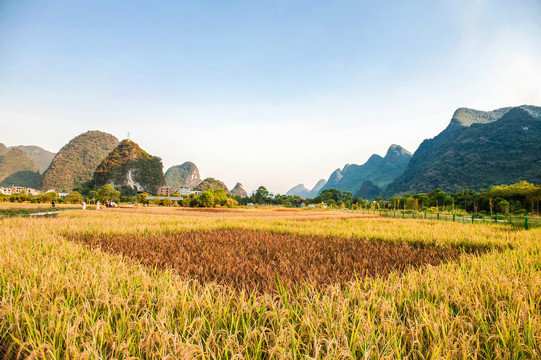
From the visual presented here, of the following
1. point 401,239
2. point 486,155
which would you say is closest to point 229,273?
point 401,239

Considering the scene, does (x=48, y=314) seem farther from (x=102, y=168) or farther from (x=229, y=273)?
(x=102, y=168)

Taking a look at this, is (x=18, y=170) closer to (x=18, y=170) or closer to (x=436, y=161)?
(x=18, y=170)

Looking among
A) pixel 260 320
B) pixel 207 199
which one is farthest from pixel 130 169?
pixel 260 320

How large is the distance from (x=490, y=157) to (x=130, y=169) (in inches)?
7062

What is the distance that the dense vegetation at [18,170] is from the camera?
157000 mm

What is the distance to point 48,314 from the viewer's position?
5.30ft

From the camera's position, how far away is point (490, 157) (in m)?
105

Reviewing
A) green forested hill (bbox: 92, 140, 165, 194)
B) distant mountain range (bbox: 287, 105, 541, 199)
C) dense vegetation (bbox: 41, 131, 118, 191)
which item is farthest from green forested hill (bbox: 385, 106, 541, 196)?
dense vegetation (bbox: 41, 131, 118, 191)

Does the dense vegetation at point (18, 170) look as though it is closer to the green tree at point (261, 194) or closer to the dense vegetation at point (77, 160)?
the dense vegetation at point (77, 160)

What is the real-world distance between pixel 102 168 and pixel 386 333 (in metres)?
155

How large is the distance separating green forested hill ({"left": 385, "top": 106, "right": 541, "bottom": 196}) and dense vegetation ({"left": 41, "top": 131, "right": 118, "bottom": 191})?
198230 mm

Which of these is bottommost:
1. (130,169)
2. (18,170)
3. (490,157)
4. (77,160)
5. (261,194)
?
(261,194)

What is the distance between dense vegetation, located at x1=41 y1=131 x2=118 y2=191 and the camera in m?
138

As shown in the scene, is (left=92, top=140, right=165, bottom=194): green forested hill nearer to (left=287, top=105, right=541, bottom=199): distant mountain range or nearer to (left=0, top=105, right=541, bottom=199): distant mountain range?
(left=0, top=105, right=541, bottom=199): distant mountain range
